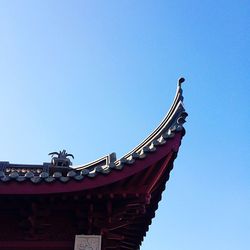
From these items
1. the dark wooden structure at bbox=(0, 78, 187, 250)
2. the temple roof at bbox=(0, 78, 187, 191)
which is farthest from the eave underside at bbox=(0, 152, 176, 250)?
the temple roof at bbox=(0, 78, 187, 191)

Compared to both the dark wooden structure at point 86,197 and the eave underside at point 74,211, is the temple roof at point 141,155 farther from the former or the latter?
the eave underside at point 74,211

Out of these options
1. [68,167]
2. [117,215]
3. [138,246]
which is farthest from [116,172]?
[138,246]

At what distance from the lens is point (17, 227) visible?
6.73 meters

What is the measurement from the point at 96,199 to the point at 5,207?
4.26ft

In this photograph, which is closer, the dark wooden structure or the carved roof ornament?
the dark wooden structure

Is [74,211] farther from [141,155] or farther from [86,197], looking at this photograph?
[141,155]

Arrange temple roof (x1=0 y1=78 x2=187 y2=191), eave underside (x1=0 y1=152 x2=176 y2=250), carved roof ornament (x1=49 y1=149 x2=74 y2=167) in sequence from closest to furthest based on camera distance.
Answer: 1. temple roof (x1=0 y1=78 x2=187 y2=191)
2. eave underside (x1=0 y1=152 x2=176 y2=250)
3. carved roof ornament (x1=49 y1=149 x2=74 y2=167)

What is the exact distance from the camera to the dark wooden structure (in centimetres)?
618

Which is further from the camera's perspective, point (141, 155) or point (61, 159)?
point (61, 159)

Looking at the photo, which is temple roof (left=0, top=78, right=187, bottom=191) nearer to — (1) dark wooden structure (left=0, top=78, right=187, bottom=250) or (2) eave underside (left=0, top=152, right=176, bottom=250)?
(1) dark wooden structure (left=0, top=78, right=187, bottom=250)

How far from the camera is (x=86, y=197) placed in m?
6.37

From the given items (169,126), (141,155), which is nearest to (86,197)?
(141,155)

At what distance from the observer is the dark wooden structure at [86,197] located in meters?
6.18

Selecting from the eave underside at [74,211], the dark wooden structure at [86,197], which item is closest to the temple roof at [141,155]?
the dark wooden structure at [86,197]
